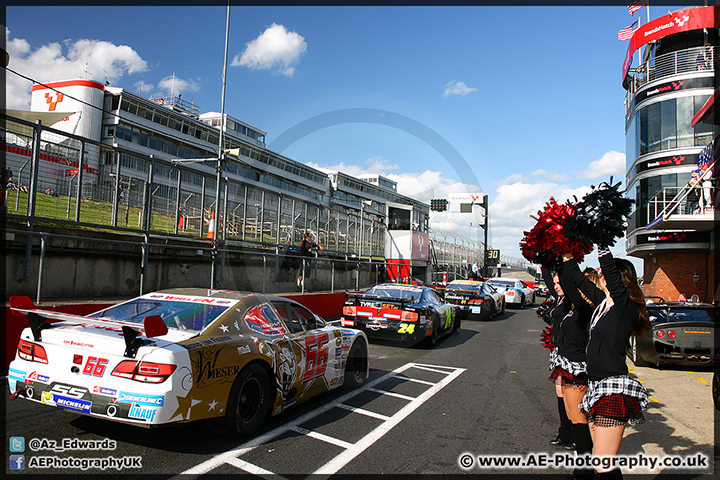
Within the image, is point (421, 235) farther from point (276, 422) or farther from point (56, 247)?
point (276, 422)

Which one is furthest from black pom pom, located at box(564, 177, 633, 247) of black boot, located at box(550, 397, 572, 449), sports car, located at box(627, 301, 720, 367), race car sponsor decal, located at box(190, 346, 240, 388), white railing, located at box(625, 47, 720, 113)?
white railing, located at box(625, 47, 720, 113)

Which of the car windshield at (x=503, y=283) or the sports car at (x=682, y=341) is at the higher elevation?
the car windshield at (x=503, y=283)

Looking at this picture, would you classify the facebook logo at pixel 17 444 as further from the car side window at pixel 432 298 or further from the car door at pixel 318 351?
the car side window at pixel 432 298

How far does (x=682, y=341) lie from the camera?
8250 mm

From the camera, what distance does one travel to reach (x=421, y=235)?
25.1m

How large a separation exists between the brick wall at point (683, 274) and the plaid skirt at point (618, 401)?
968 inches

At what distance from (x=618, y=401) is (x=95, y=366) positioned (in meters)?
3.81

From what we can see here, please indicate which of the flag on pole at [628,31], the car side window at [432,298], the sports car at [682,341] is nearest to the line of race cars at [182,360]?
the car side window at [432,298]

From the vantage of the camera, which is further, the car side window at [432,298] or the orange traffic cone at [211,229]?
the orange traffic cone at [211,229]

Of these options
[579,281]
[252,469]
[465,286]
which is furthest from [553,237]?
[465,286]

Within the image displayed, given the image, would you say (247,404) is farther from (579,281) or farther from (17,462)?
(579,281)

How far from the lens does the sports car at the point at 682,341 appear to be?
8.19 metres

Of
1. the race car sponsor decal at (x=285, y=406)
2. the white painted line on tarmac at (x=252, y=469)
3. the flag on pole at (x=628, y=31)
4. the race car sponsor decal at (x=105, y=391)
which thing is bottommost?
the white painted line on tarmac at (x=252, y=469)

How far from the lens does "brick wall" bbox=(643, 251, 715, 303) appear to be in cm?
2356
